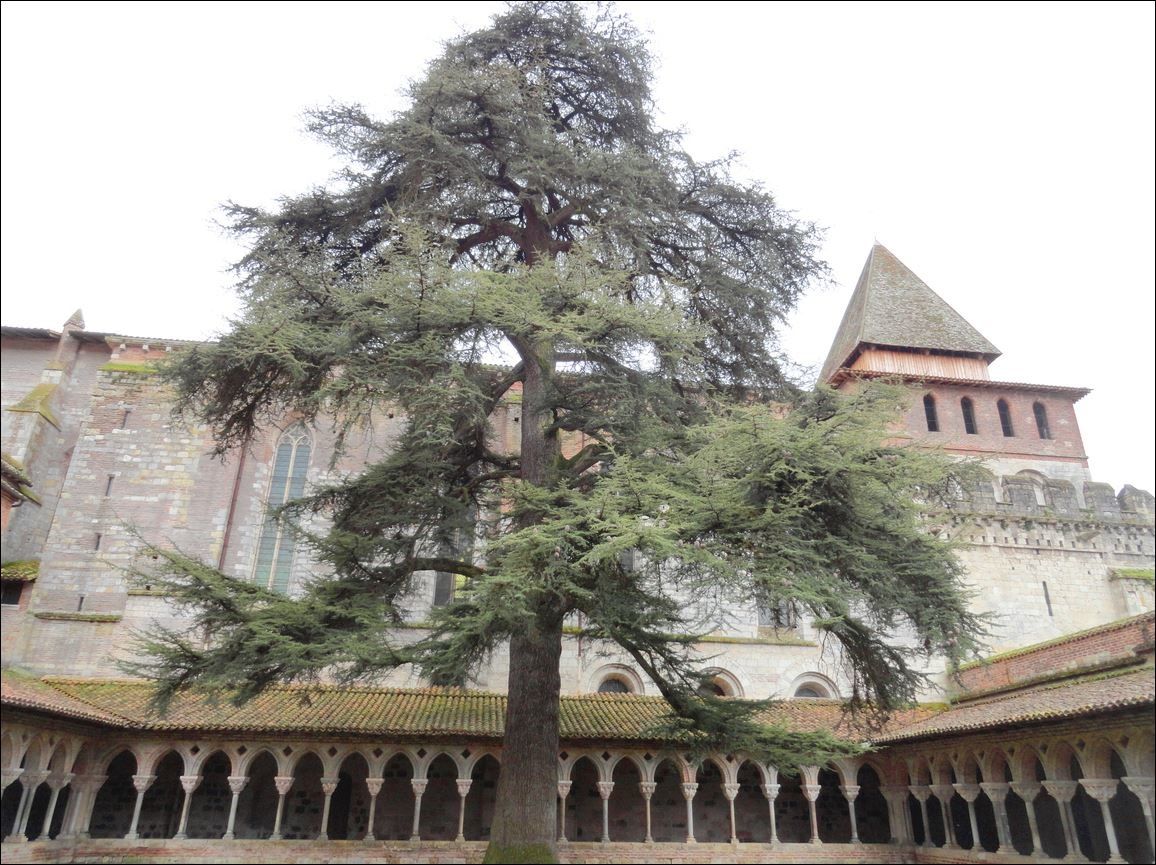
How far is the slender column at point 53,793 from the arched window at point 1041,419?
24.9 m

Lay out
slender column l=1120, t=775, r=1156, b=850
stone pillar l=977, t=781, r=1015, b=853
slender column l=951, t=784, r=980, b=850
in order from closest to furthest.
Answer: slender column l=1120, t=775, r=1156, b=850 < stone pillar l=977, t=781, r=1015, b=853 < slender column l=951, t=784, r=980, b=850

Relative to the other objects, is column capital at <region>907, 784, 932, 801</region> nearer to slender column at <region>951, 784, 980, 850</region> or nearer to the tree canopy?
slender column at <region>951, 784, 980, 850</region>

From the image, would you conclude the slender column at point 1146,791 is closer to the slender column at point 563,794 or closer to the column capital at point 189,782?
the slender column at point 563,794

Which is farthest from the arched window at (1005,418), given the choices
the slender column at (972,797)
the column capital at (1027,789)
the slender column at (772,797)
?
the slender column at (772,797)

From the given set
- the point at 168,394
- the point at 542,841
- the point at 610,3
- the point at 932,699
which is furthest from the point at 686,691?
the point at 168,394

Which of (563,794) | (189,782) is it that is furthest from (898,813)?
(189,782)

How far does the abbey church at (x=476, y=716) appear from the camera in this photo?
1266 centimetres

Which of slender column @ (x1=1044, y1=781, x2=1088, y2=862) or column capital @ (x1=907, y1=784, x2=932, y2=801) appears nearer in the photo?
slender column @ (x1=1044, y1=781, x2=1088, y2=862)

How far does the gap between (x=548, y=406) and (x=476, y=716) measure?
291 inches

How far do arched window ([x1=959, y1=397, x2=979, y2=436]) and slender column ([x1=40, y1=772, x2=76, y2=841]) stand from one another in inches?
898

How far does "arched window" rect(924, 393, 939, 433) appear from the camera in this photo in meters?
23.4

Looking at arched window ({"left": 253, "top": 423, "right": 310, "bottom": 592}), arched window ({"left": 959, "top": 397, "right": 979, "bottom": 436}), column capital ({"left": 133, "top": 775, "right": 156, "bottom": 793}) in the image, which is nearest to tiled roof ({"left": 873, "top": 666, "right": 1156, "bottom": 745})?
arched window ({"left": 959, "top": 397, "right": 979, "bottom": 436})

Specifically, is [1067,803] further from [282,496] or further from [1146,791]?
[282,496]

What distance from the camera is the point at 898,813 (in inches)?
624
